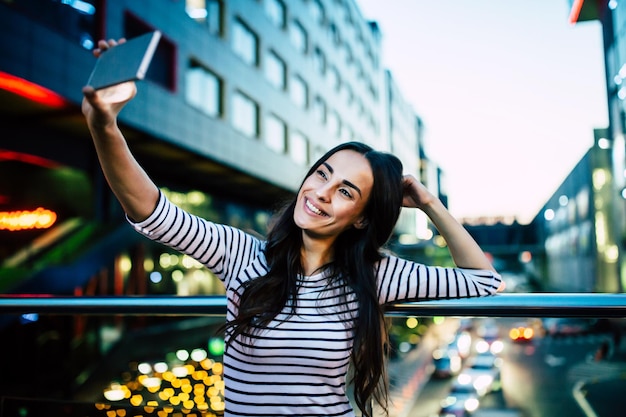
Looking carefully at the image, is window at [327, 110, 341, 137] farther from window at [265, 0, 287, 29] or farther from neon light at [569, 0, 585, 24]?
neon light at [569, 0, 585, 24]

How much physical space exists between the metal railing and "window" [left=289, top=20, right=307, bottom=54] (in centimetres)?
2847

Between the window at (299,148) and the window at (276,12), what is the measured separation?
5955 millimetres

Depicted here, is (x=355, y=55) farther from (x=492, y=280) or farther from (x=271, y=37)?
(x=492, y=280)

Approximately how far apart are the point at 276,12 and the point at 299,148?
295 inches

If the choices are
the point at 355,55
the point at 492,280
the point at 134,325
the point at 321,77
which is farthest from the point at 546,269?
the point at 492,280

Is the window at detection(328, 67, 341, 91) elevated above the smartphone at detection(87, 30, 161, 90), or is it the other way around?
the window at detection(328, 67, 341, 91)

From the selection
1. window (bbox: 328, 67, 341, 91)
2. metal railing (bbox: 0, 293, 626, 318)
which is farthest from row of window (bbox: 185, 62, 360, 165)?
metal railing (bbox: 0, 293, 626, 318)

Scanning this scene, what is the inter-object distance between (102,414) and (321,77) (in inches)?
1319

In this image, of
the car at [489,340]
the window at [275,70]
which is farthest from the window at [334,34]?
the car at [489,340]

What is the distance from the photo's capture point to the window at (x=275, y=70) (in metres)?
26.1

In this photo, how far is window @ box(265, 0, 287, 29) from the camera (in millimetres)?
26031

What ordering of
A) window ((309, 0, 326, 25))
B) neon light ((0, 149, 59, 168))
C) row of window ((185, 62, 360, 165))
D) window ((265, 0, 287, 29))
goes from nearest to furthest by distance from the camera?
neon light ((0, 149, 59, 168))
row of window ((185, 62, 360, 165))
window ((265, 0, 287, 29))
window ((309, 0, 326, 25))

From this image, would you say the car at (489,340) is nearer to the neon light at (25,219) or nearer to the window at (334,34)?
the window at (334,34)

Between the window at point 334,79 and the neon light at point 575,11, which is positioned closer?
the neon light at point 575,11
